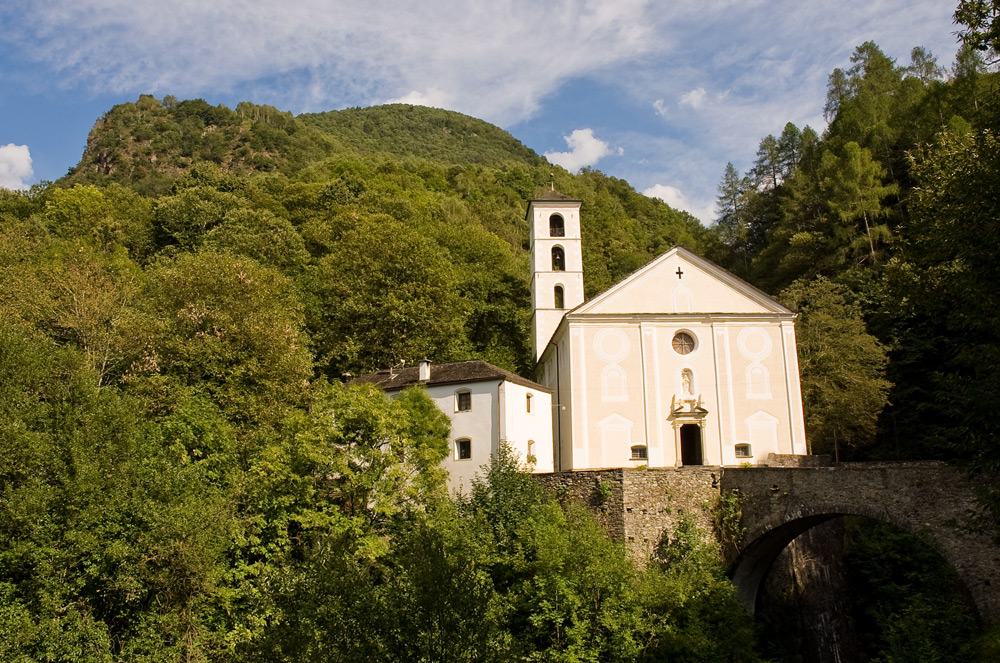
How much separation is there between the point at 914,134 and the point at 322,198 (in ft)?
127

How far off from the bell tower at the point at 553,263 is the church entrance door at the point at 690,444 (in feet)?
32.4

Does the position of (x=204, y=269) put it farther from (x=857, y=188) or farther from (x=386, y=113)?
(x=386, y=113)

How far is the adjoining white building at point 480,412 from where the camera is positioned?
28234 mm

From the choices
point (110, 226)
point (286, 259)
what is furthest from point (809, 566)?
point (110, 226)

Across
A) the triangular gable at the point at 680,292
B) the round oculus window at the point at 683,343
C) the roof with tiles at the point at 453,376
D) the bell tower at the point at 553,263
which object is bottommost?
the roof with tiles at the point at 453,376

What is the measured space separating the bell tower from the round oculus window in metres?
8.39

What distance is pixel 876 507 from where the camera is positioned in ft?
67.5

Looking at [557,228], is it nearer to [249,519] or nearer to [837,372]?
[837,372]

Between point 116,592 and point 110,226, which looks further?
point 110,226

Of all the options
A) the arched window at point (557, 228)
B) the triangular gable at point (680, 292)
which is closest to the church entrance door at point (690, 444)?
the triangular gable at point (680, 292)

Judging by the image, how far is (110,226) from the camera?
51469mm

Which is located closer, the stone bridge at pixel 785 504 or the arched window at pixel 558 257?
the stone bridge at pixel 785 504

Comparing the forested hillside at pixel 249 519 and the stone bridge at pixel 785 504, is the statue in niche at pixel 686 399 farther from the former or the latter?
the forested hillside at pixel 249 519

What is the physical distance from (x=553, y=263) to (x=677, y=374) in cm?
1132
